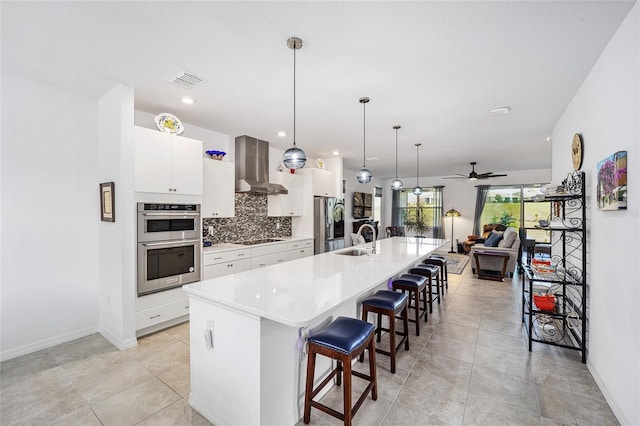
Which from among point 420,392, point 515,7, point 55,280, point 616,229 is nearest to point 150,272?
point 55,280

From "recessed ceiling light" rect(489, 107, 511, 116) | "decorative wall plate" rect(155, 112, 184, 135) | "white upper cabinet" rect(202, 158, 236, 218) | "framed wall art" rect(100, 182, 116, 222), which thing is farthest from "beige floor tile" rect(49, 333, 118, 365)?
"recessed ceiling light" rect(489, 107, 511, 116)

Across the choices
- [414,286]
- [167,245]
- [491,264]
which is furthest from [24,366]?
[491,264]

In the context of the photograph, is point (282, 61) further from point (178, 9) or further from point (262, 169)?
point (262, 169)

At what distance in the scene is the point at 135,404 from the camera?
200 cm

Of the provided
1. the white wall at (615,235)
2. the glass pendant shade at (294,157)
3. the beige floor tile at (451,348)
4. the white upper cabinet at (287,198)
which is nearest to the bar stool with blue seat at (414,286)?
the beige floor tile at (451,348)

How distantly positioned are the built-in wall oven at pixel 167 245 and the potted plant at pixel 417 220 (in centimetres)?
790

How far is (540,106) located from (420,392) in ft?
11.3

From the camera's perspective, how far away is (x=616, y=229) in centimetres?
196

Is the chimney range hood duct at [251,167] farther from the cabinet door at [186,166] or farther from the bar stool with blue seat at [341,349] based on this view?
the bar stool with blue seat at [341,349]

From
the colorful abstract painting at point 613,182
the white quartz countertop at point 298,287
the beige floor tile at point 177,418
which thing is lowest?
the beige floor tile at point 177,418

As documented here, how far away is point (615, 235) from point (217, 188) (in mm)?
4150

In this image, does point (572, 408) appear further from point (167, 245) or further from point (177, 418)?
point (167, 245)

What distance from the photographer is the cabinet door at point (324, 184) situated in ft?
18.5

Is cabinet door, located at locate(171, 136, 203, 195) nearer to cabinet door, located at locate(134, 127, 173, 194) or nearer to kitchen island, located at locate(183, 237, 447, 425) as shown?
cabinet door, located at locate(134, 127, 173, 194)
